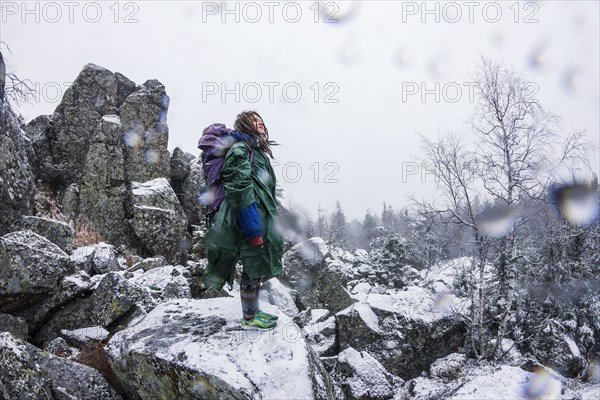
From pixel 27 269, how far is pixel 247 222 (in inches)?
152

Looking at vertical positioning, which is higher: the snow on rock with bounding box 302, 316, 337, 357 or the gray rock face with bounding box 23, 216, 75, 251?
the gray rock face with bounding box 23, 216, 75, 251

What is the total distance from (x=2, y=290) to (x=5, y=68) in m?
3.44

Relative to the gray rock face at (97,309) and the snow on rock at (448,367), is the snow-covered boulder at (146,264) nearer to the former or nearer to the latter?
the gray rock face at (97,309)

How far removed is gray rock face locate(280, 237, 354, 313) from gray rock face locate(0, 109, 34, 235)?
1076 centimetres

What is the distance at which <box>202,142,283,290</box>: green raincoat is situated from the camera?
354 centimetres

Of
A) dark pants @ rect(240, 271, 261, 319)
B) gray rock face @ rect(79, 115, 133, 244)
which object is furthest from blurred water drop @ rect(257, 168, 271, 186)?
gray rock face @ rect(79, 115, 133, 244)

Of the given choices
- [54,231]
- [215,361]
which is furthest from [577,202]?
[54,231]

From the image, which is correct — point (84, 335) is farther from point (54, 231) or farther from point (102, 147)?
point (102, 147)

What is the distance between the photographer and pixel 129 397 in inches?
162

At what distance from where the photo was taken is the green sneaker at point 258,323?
3970 mm

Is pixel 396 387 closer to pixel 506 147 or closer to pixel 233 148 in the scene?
pixel 233 148

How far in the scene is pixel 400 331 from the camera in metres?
9.51

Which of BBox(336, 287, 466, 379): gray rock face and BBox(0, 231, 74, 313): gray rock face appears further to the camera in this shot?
BBox(336, 287, 466, 379): gray rock face

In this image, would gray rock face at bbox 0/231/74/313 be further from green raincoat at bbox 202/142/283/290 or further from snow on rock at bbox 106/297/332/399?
Result: green raincoat at bbox 202/142/283/290
